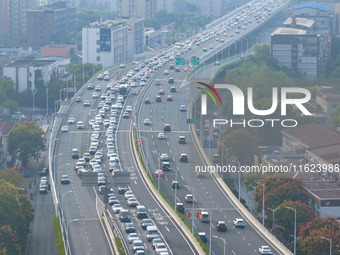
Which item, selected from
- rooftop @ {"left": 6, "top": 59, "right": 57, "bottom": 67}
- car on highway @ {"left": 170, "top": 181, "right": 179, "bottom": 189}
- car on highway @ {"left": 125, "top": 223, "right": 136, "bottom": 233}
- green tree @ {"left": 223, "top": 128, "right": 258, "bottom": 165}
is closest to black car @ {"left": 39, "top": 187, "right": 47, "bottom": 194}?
car on highway @ {"left": 170, "top": 181, "right": 179, "bottom": 189}

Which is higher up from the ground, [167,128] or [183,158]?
[167,128]

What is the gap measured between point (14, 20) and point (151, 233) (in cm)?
9756

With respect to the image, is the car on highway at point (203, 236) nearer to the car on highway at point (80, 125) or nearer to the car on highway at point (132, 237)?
the car on highway at point (132, 237)

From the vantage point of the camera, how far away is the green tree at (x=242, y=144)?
66.4m

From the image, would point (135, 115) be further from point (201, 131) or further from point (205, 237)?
point (205, 237)

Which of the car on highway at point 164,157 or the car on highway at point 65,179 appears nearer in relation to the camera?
the car on highway at point 65,179

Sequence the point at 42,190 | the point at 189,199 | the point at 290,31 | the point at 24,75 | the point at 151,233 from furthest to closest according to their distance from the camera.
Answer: the point at 290,31
the point at 24,75
the point at 42,190
the point at 189,199
the point at 151,233

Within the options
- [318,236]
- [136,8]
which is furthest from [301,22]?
[318,236]

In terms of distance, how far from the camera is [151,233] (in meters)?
52.8

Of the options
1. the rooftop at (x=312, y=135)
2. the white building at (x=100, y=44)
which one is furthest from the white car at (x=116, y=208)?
the white building at (x=100, y=44)

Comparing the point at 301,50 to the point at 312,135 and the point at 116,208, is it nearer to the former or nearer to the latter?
the point at 312,135

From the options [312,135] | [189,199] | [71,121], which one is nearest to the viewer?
[189,199]

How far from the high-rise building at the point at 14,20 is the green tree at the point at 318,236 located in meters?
96.3

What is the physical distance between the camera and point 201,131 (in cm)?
7550
